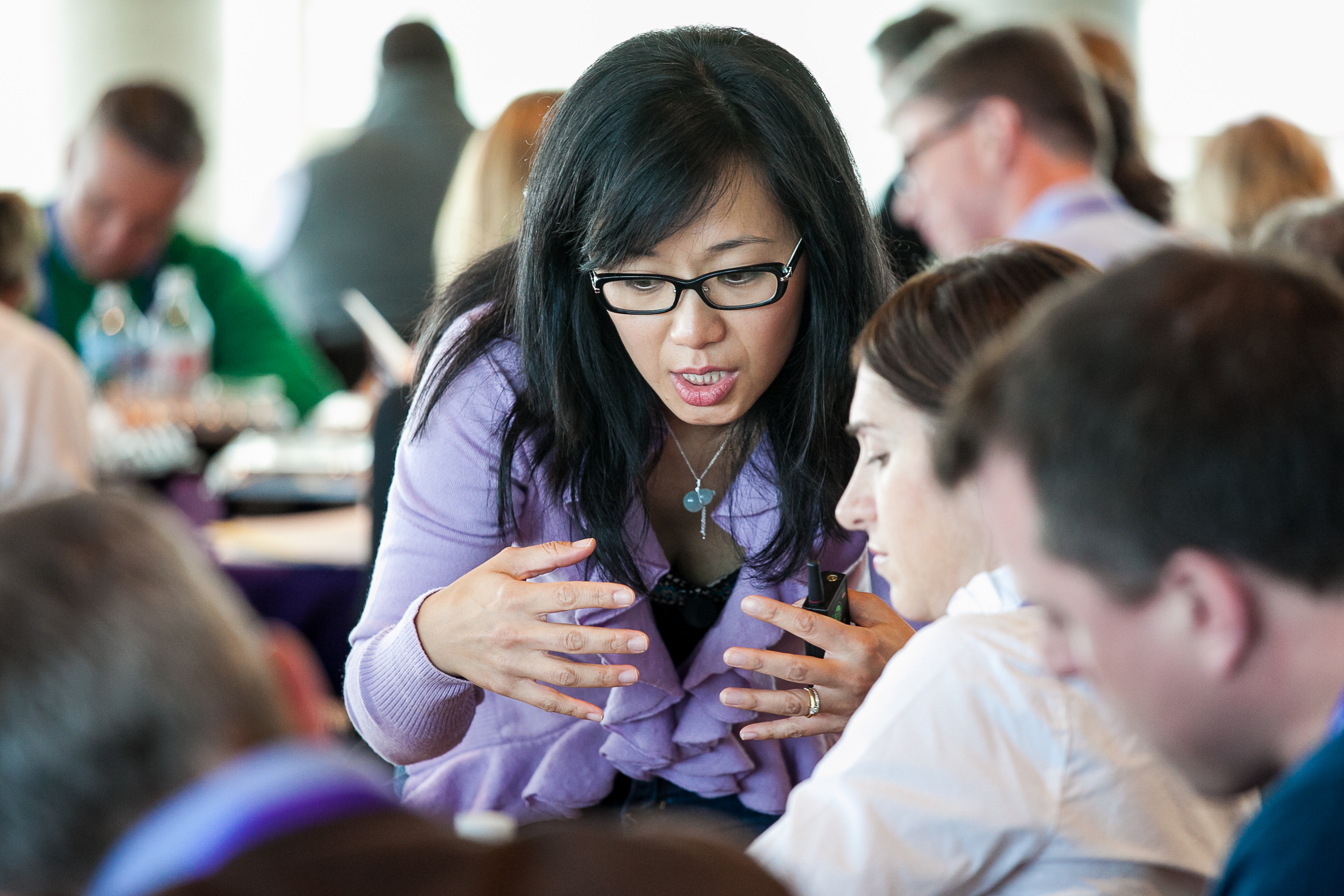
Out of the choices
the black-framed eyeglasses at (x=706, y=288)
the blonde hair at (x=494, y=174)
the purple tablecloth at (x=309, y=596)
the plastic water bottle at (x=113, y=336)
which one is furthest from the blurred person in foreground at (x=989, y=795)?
the plastic water bottle at (x=113, y=336)

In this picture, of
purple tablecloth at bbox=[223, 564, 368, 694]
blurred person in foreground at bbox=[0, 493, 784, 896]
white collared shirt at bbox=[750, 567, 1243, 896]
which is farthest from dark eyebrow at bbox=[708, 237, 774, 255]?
purple tablecloth at bbox=[223, 564, 368, 694]

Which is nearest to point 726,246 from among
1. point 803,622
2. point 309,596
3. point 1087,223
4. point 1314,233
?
point 803,622

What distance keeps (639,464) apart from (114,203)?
2.57 m

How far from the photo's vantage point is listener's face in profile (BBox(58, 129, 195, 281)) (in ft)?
11.6

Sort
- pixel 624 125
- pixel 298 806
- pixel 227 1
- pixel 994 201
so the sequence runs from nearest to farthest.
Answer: pixel 298 806 → pixel 624 125 → pixel 994 201 → pixel 227 1

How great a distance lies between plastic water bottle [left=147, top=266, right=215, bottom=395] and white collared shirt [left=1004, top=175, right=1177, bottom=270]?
2.04 meters

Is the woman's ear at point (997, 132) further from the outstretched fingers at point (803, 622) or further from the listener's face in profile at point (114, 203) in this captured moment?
the listener's face in profile at point (114, 203)

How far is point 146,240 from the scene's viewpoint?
371cm

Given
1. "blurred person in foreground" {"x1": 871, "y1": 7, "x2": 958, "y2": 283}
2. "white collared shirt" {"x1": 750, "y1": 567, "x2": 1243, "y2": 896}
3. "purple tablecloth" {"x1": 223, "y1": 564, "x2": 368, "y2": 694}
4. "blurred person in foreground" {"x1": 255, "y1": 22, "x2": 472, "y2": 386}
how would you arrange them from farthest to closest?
1. "blurred person in foreground" {"x1": 255, "y1": 22, "x2": 472, "y2": 386}
2. "blurred person in foreground" {"x1": 871, "y1": 7, "x2": 958, "y2": 283}
3. "purple tablecloth" {"x1": 223, "y1": 564, "x2": 368, "y2": 694}
4. "white collared shirt" {"x1": 750, "y1": 567, "x2": 1243, "y2": 896}

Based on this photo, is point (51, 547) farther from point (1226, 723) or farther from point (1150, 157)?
point (1150, 157)

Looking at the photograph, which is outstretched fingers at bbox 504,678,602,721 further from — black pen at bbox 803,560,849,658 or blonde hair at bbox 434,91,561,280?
blonde hair at bbox 434,91,561,280

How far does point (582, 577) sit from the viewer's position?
155 centimetres

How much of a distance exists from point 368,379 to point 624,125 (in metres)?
2.77

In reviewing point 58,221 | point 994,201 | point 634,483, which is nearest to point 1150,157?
point 994,201
